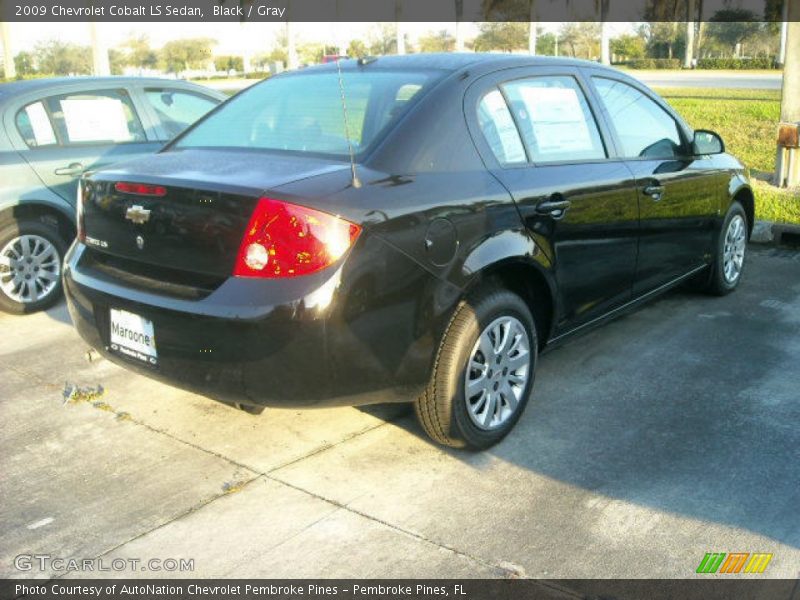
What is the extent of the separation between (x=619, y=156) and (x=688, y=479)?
73.1 inches

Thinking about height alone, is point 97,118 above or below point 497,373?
above

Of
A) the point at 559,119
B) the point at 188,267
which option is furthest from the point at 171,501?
the point at 559,119

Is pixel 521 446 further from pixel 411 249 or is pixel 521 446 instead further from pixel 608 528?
pixel 411 249

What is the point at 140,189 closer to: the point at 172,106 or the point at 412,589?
the point at 412,589

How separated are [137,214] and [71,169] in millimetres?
2977

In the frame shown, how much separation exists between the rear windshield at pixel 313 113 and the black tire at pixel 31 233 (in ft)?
7.28

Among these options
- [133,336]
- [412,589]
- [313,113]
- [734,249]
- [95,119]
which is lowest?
[412,589]

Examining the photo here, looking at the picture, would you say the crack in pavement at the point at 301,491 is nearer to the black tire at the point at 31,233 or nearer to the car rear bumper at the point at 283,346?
the car rear bumper at the point at 283,346

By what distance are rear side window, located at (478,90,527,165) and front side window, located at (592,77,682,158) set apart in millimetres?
928

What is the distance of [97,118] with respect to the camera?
625 cm

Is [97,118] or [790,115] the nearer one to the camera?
[97,118]

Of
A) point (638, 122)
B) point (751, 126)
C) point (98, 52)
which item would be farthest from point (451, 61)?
point (98, 52)

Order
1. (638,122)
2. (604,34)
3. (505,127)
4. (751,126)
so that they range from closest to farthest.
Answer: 1. (505,127)
2. (638,122)
3. (751,126)
4. (604,34)

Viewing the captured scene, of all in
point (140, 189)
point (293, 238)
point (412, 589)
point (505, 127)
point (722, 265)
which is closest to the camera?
point (412, 589)
